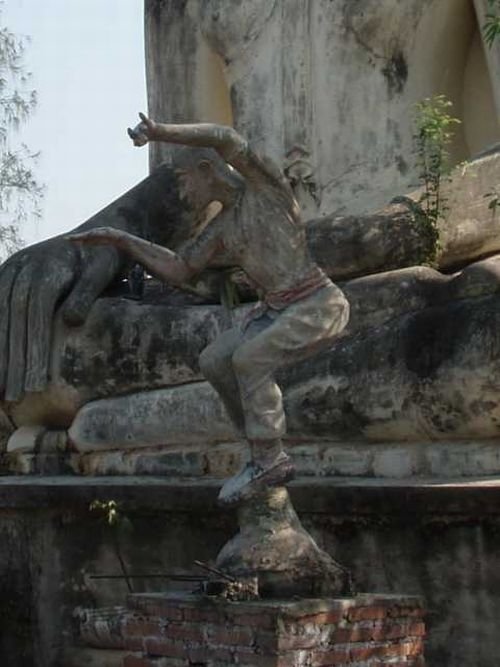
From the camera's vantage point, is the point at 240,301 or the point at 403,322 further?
the point at 240,301

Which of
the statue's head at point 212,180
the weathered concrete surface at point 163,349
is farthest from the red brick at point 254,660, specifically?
the weathered concrete surface at point 163,349

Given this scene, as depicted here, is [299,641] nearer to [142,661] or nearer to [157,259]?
[142,661]

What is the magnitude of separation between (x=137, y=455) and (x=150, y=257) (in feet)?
7.14

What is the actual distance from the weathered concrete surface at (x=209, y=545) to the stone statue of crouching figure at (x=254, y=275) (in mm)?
895

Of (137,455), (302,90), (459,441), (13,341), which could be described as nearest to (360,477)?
(459,441)

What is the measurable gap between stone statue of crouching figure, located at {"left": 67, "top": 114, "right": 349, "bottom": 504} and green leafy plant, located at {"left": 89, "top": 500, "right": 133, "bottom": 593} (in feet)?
5.39

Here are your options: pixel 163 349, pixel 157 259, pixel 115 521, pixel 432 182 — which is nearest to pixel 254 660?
pixel 157 259

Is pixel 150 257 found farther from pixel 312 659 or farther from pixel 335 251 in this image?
pixel 335 251

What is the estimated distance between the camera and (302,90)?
912cm

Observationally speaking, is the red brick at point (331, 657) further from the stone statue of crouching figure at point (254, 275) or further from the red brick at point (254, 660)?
the stone statue of crouching figure at point (254, 275)

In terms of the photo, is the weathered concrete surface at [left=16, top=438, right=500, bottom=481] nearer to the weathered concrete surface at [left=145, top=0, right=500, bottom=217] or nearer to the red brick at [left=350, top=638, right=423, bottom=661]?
the red brick at [left=350, top=638, right=423, bottom=661]

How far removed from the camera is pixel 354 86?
8.96 metres

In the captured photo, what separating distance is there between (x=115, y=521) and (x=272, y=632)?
2337 millimetres

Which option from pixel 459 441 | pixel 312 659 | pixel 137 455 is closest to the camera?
pixel 312 659
